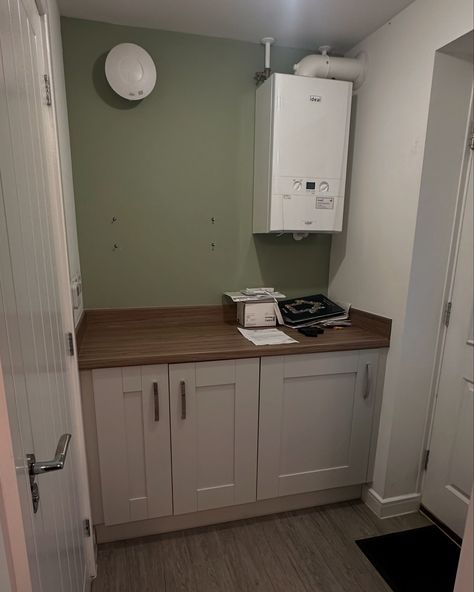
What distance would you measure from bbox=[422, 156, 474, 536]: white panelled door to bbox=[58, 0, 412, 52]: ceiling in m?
0.91

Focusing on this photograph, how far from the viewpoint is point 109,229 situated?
74.0 inches

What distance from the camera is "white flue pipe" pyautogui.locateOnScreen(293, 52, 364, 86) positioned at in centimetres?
178

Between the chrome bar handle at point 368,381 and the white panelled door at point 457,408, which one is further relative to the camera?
the chrome bar handle at point 368,381

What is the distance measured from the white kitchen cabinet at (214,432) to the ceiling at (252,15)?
62.9 inches

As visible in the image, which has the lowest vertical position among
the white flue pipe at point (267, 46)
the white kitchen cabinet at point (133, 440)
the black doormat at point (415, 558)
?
the black doormat at point (415, 558)

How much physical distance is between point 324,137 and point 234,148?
1.63 ft

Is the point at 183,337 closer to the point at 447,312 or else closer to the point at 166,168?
the point at 166,168

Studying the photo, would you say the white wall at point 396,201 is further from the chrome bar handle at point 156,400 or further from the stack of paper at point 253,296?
the chrome bar handle at point 156,400

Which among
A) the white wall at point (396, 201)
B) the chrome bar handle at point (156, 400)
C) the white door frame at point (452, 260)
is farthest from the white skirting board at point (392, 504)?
the chrome bar handle at point (156, 400)

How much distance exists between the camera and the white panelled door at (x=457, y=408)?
63.6 inches

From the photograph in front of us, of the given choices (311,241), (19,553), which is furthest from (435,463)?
(19,553)

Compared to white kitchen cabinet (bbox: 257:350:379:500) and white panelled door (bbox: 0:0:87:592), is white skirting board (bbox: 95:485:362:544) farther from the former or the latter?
white panelled door (bbox: 0:0:87:592)

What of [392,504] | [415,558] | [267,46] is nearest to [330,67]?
[267,46]

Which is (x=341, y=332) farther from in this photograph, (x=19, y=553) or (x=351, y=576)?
(x=19, y=553)
